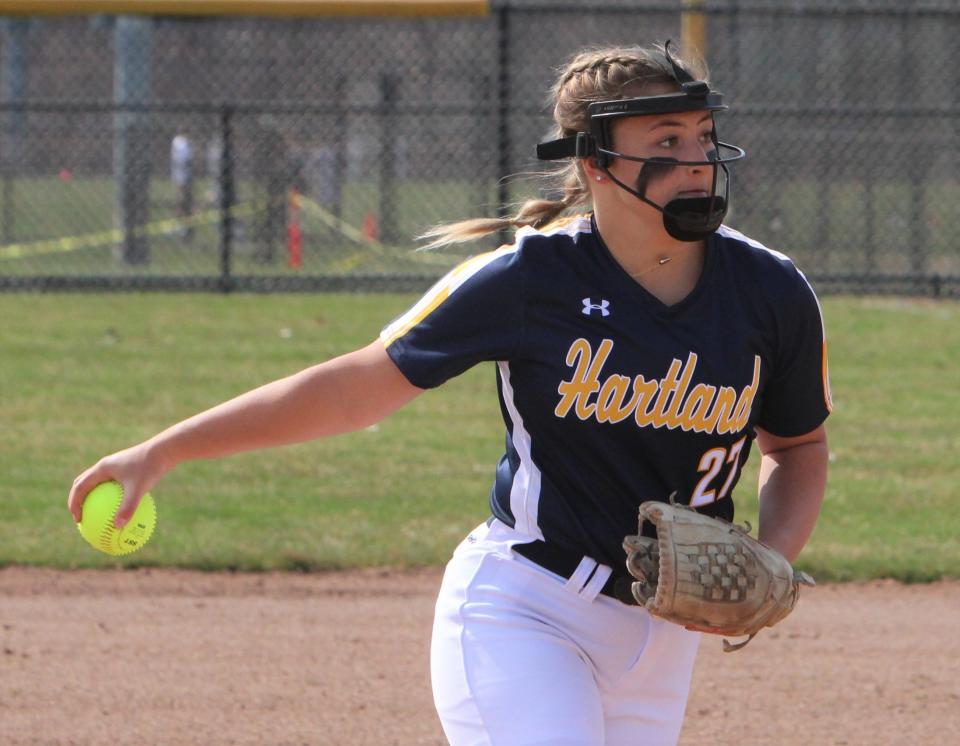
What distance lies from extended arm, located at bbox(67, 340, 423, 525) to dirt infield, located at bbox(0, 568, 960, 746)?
5.16 feet

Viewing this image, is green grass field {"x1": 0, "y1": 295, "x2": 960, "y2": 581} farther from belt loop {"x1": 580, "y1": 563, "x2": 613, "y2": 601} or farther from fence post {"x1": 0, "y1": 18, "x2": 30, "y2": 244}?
fence post {"x1": 0, "y1": 18, "x2": 30, "y2": 244}

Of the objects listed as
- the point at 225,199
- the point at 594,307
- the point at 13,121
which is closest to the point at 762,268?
the point at 594,307

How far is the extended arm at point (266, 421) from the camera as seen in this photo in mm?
2527

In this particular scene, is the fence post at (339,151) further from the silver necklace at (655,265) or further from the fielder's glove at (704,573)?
the fielder's glove at (704,573)

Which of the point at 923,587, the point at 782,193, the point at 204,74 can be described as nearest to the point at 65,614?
the point at 923,587

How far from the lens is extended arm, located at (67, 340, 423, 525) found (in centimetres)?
253

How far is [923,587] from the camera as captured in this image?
5512 mm

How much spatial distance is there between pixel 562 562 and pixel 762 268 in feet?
2.15

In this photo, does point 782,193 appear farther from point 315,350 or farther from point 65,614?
point 65,614

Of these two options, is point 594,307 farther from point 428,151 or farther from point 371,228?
point 371,228

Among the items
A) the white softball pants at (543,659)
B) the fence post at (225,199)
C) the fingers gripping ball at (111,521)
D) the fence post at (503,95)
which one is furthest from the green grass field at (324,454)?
the white softball pants at (543,659)

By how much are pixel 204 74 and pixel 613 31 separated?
551 centimetres

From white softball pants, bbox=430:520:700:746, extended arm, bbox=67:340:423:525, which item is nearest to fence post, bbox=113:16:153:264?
extended arm, bbox=67:340:423:525

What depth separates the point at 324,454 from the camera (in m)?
7.10
